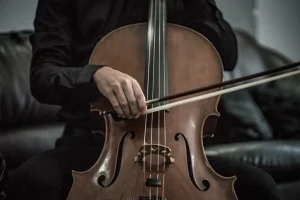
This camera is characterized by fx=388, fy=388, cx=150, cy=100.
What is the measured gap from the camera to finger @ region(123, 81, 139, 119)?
68cm

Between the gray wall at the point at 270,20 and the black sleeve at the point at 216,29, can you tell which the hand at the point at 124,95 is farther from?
the gray wall at the point at 270,20

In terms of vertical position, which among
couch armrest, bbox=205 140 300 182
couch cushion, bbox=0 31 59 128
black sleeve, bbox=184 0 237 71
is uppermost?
black sleeve, bbox=184 0 237 71

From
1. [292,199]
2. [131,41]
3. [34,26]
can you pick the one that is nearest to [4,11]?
[34,26]

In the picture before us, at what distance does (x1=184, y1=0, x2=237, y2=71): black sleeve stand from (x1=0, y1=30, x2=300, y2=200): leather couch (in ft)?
0.09

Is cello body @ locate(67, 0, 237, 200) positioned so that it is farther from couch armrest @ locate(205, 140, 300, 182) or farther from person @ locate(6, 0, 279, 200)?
couch armrest @ locate(205, 140, 300, 182)

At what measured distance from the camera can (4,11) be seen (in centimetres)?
94

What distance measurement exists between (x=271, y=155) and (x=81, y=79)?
48 cm

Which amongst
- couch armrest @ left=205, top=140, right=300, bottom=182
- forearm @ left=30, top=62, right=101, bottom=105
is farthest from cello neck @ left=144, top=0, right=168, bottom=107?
couch armrest @ left=205, top=140, right=300, bottom=182

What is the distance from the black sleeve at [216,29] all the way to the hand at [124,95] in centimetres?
30

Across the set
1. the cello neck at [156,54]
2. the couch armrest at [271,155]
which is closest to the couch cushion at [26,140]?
the cello neck at [156,54]

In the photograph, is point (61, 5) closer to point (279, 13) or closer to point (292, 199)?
point (279, 13)

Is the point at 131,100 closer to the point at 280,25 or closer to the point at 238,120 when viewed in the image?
the point at 238,120

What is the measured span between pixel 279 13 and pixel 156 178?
2.06ft

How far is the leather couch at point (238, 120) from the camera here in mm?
860
